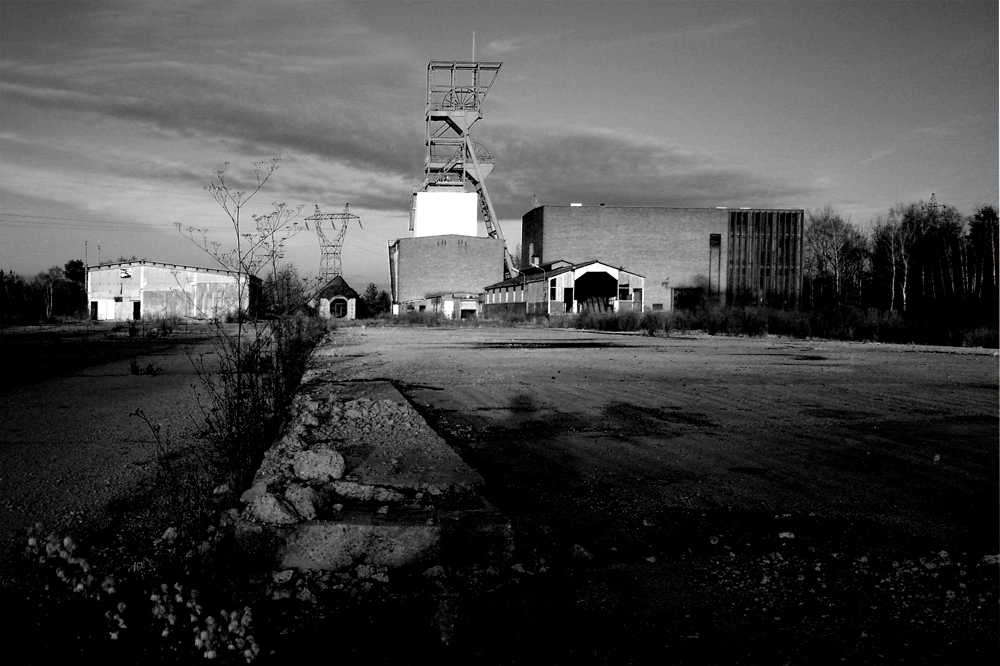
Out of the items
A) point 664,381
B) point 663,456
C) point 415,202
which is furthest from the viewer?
point 415,202

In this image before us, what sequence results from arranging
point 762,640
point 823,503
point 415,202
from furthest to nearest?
point 415,202, point 823,503, point 762,640

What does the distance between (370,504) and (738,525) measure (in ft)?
5.59

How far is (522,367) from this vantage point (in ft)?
35.5

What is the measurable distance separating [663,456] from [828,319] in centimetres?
2329

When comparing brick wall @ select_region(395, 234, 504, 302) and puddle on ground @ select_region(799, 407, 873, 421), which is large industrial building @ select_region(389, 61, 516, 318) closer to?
brick wall @ select_region(395, 234, 504, 302)

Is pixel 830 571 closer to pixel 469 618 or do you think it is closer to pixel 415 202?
pixel 469 618

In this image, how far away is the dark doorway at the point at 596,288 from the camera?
138 ft

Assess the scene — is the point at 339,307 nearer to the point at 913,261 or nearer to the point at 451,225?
the point at 451,225

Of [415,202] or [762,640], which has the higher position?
[415,202]

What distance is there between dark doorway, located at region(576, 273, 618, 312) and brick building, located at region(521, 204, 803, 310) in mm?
10552

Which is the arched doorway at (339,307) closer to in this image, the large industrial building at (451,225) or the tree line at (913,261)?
the large industrial building at (451,225)

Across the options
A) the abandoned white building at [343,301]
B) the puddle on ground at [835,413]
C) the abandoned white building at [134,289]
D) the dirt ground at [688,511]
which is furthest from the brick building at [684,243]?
the puddle on ground at [835,413]

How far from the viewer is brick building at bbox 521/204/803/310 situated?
53719 mm

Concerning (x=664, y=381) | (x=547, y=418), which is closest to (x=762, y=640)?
(x=547, y=418)
